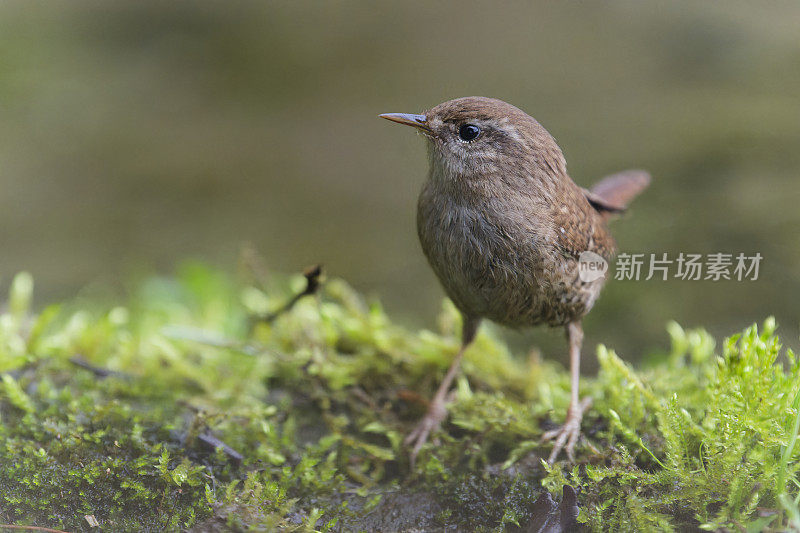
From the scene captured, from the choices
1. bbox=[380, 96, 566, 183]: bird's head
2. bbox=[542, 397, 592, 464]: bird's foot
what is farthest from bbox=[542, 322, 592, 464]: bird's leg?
bbox=[380, 96, 566, 183]: bird's head

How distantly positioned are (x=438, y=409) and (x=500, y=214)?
993mm

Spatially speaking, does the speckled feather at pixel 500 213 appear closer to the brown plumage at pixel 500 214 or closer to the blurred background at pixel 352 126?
the brown plumage at pixel 500 214

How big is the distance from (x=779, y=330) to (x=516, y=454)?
2.30 m

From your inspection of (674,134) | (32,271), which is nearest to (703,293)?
(674,134)

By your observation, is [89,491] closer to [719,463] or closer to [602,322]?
[719,463]

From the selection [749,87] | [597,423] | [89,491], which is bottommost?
[89,491]

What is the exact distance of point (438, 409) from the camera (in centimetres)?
297

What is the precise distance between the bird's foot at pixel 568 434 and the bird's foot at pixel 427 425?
499 mm

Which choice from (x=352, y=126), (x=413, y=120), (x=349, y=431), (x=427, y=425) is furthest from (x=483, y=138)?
(x=352, y=126)

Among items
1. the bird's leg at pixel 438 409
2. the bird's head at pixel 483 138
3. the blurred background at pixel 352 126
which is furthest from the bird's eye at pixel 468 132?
the blurred background at pixel 352 126

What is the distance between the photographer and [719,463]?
2.22 metres

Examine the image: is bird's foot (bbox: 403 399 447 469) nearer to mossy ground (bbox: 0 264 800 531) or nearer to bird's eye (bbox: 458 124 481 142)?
mossy ground (bbox: 0 264 800 531)

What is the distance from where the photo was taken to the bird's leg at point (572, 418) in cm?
257

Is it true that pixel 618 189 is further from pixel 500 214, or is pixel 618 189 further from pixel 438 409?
pixel 438 409
